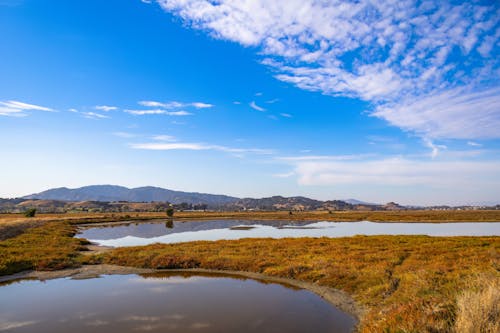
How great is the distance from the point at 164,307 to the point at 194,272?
9.01 m

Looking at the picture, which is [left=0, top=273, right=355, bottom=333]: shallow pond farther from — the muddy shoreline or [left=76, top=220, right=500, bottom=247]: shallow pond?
[left=76, top=220, right=500, bottom=247]: shallow pond

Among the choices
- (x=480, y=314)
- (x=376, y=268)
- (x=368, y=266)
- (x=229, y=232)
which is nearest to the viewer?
(x=480, y=314)

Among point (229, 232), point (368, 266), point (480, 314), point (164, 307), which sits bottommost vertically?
point (229, 232)

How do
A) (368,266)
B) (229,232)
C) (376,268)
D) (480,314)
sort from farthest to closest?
(229,232) → (368,266) → (376,268) → (480,314)

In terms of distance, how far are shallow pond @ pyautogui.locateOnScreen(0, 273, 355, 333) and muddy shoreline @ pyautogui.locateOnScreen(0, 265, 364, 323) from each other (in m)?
0.70

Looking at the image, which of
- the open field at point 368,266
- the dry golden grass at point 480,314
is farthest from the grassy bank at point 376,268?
the dry golden grass at point 480,314

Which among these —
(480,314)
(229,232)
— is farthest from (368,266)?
(229,232)

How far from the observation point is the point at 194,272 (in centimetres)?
2528

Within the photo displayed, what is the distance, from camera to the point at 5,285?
830 inches

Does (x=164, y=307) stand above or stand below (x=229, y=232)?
above

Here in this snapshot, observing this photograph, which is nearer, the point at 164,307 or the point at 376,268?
the point at 164,307

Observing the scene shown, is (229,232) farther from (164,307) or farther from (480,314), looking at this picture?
(480,314)

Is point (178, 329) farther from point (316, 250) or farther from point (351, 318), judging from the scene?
point (316, 250)

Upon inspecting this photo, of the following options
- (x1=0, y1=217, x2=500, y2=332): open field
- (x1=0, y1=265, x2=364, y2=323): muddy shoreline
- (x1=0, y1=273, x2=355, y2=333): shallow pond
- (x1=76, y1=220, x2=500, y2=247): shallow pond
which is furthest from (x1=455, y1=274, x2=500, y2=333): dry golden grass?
(x1=76, y1=220, x2=500, y2=247): shallow pond
